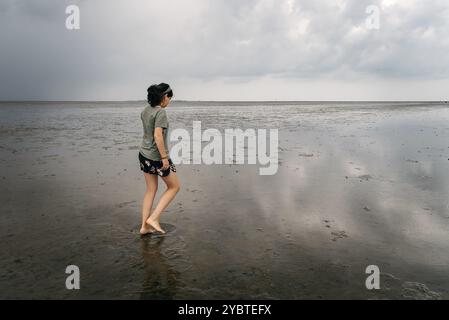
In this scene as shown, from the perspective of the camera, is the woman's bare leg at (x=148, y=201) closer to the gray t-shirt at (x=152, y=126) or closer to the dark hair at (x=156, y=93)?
the gray t-shirt at (x=152, y=126)

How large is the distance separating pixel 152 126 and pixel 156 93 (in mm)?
557

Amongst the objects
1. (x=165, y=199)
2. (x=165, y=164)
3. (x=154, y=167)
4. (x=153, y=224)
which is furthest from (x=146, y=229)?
(x=165, y=164)

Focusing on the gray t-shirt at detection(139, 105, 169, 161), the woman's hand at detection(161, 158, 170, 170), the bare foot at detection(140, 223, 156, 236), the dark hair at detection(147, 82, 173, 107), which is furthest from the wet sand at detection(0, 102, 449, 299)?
the dark hair at detection(147, 82, 173, 107)

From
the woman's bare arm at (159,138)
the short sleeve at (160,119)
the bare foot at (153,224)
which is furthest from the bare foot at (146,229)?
→ the short sleeve at (160,119)

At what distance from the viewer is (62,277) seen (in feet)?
16.2

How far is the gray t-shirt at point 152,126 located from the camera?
607 centimetres

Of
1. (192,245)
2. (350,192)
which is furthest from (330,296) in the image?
(350,192)

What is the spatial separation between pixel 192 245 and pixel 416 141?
18.2 m

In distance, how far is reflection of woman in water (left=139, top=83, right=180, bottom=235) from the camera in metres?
6.09

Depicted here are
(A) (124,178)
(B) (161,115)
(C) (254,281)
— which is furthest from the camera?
(A) (124,178)

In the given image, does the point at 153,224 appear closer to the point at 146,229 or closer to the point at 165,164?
the point at 146,229

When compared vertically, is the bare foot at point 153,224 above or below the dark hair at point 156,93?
below
